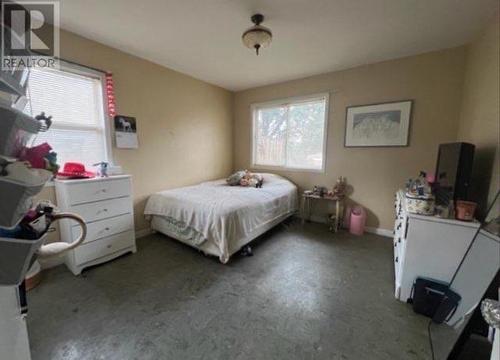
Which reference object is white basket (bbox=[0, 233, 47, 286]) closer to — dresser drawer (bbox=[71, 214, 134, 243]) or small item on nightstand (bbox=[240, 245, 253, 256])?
dresser drawer (bbox=[71, 214, 134, 243])

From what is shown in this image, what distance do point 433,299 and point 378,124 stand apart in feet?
7.44

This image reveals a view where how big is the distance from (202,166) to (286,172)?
1609 mm

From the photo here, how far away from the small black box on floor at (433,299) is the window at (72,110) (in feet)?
11.4

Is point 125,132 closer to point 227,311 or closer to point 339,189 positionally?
→ point 227,311

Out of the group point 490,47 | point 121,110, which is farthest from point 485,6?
point 121,110

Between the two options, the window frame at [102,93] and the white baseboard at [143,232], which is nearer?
the window frame at [102,93]

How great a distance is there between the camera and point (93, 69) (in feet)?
7.78

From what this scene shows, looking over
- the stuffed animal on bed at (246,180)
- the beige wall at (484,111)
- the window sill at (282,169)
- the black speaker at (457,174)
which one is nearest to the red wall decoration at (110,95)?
the stuffed animal on bed at (246,180)

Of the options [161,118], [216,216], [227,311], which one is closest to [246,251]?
[216,216]

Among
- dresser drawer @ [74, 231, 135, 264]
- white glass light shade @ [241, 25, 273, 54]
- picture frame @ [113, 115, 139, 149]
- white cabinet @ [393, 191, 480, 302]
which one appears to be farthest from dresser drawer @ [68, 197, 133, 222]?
white cabinet @ [393, 191, 480, 302]

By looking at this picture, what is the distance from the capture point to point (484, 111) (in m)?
1.85

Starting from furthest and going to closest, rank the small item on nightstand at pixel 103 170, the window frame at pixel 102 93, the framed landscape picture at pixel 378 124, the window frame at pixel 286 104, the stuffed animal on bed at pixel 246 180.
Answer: the stuffed animal on bed at pixel 246 180, the window frame at pixel 286 104, the framed landscape picture at pixel 378 124, the small item on nightstand at pixel 103 170, the window frame at pixel 102 93

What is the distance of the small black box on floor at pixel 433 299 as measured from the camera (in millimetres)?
1398

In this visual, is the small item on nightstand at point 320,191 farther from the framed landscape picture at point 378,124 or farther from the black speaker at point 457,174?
the black speaker at point 457,174
